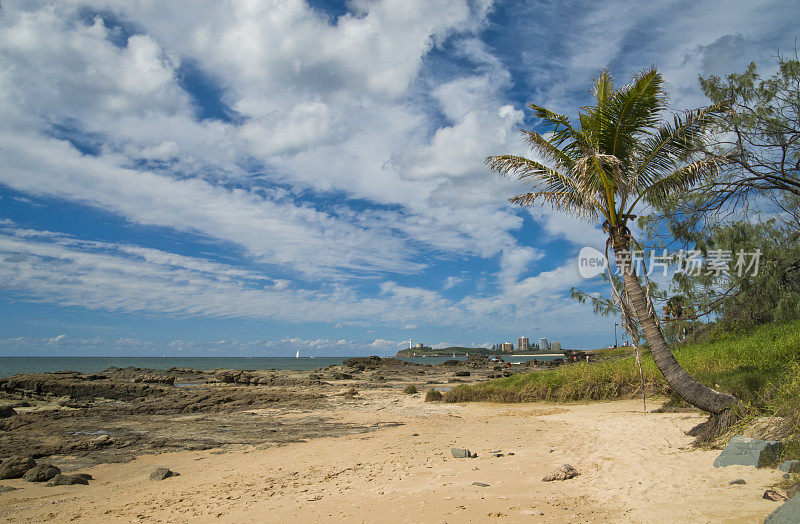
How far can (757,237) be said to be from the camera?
13.2 m

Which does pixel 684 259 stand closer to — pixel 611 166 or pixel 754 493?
pixel 611 166

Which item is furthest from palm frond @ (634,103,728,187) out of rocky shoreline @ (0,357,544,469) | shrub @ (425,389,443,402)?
shrub @ (425,389,443,402)

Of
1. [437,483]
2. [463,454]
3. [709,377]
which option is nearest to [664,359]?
[709,377]

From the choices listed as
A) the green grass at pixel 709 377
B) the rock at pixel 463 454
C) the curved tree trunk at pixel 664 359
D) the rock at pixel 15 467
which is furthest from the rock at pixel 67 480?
the green grass at pixel 709 377

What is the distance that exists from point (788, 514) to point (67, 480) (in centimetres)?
1035

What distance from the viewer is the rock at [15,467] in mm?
8406

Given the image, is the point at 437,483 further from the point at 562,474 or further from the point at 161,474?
the point at 161,474

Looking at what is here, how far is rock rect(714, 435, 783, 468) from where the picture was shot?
577cm

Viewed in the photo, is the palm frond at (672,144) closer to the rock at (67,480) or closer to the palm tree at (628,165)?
the palm tree at (628,165)

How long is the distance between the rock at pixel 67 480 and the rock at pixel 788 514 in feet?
32.9

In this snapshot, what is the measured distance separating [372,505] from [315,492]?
1.25 m

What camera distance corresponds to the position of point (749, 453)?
5980mm

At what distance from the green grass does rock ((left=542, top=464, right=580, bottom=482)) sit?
299 cm

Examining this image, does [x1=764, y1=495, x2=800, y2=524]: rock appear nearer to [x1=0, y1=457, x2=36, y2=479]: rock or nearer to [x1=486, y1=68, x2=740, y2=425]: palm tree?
[x1=486, y1=68, x2=740, y2=425]: palm tree
